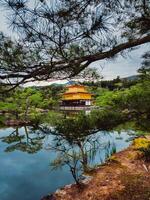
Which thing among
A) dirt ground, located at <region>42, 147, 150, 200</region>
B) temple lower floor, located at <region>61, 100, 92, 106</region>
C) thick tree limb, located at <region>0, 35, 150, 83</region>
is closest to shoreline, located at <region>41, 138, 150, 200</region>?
dirt ground, located at <region>42, 147, 150, 200</region>

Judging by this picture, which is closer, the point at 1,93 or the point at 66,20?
the point at 66,20

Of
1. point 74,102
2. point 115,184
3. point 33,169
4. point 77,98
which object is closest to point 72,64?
point 115,184

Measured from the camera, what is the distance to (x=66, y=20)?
2129 mm

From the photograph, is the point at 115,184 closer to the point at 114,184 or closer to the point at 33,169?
the point at 114,184

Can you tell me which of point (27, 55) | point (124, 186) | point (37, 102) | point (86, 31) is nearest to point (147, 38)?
point (86, 31)

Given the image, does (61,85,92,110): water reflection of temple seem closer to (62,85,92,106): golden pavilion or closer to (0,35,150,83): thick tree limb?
(62,85,92,106): golden pavilion

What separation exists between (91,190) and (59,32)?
112 inches

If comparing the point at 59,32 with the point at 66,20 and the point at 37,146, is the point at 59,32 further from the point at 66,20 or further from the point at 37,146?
the point at 37,146

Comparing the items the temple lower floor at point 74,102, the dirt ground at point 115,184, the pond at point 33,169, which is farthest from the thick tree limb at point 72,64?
the temple lower floor at point 74,102

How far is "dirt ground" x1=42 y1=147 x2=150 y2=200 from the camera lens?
4.09 metres

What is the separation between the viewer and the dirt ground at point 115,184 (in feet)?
13.4

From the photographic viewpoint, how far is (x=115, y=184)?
4434 mm

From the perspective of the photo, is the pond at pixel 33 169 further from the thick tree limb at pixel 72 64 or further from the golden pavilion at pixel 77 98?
the golden pavilion at pixel 77 98

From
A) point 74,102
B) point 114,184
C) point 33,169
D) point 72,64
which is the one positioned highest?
point 72,64
